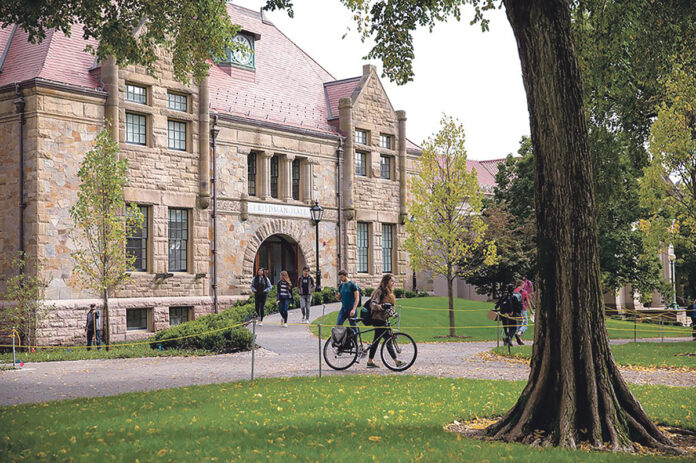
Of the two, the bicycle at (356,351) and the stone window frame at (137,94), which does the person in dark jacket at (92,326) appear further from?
the bicycle at (356,351)

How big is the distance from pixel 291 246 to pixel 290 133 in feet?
16.1

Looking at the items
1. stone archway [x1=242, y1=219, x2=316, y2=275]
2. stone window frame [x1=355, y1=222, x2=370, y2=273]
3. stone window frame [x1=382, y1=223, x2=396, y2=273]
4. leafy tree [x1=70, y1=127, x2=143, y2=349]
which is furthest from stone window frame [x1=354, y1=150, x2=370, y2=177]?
leafy tree [x1=70, y1=127, x2=143, y2=349]

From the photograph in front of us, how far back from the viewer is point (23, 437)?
8945 millimetres

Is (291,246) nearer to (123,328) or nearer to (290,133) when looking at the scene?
(290,133)

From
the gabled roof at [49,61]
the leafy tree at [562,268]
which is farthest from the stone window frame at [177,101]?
the leafy tree at [562,268]

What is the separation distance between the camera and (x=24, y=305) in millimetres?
25234

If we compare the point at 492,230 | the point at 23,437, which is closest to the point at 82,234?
the point at 23,437

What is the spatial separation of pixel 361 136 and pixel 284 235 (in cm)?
675

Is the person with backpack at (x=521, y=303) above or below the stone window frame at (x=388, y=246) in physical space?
below

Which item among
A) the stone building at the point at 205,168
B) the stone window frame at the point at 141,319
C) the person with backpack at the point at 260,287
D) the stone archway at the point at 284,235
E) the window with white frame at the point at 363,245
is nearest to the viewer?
the stone building at the point at 205,168

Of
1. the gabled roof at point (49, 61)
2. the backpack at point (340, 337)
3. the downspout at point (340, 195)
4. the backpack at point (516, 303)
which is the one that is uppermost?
the gabled roof at point (49, 61)

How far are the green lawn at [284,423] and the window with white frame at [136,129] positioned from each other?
55.8 ft

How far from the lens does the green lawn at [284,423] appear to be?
8.20 metres

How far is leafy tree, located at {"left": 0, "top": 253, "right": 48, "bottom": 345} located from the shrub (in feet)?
13.6
